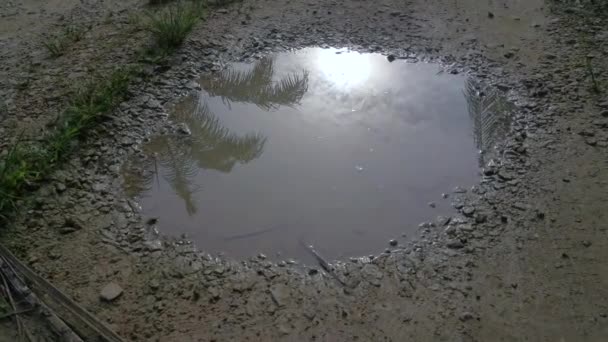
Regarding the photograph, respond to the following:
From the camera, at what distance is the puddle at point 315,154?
3.16m

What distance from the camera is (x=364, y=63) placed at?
4500mm

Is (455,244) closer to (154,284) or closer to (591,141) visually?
(591,141)

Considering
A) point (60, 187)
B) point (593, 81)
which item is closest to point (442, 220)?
point (593, 81)

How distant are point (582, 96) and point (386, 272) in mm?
2226

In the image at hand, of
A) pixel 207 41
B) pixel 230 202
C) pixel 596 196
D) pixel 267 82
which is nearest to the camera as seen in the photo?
pixel 596 196

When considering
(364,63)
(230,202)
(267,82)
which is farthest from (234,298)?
(364,63)

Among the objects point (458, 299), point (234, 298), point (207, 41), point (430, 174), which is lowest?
point (234, 298)

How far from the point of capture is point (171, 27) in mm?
4676

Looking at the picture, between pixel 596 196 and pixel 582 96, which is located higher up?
pixel 582 96

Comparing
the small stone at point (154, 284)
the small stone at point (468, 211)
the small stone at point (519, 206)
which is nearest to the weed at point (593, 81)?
the small stone at point (519, 206)

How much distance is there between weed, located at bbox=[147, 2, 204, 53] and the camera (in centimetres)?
468

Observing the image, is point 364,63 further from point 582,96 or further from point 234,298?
point 234,298

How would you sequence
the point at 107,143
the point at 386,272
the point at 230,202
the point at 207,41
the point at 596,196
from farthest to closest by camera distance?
the point at 207,41 < the point at 107,143 < the point at 230,202 < the point at 596,196 < the point at 386,272

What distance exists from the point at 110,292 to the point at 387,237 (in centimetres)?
156
